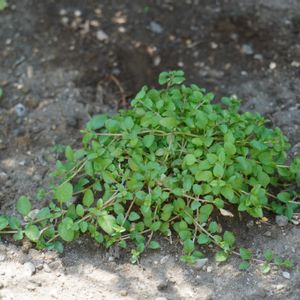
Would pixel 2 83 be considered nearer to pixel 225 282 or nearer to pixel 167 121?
pixel 167 121

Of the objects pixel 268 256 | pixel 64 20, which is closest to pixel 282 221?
pixel 268 256

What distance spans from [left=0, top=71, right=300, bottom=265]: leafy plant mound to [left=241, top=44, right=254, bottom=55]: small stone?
1010 millimetres

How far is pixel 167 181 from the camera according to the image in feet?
9.59

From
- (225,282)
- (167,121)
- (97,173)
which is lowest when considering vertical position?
Result: (225,282)

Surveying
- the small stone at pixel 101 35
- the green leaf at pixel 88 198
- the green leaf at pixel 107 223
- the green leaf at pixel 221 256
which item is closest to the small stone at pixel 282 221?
the green leaf at pixel 221 256

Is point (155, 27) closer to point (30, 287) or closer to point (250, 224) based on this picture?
point (250, 224)

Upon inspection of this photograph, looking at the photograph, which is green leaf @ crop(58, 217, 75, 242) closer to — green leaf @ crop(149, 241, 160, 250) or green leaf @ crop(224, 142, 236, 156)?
green leaf @ crop(149, 241, 160, 250)

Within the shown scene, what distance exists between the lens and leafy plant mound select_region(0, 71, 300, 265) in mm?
2904

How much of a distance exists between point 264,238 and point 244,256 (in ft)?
0.62

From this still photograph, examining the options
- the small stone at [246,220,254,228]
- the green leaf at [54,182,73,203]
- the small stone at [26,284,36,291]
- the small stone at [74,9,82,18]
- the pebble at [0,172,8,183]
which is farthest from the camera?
the small stone at [74,9,82,18]

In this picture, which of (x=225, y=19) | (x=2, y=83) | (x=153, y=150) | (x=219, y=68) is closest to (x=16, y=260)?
(x=153, y=150)

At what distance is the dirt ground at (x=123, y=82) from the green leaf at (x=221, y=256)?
0.04 m

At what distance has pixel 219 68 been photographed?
4039 millimetres

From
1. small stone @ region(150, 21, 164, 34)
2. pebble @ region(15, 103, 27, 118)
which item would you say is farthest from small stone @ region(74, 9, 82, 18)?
pebble @ region(15, 103, 27, 118)
